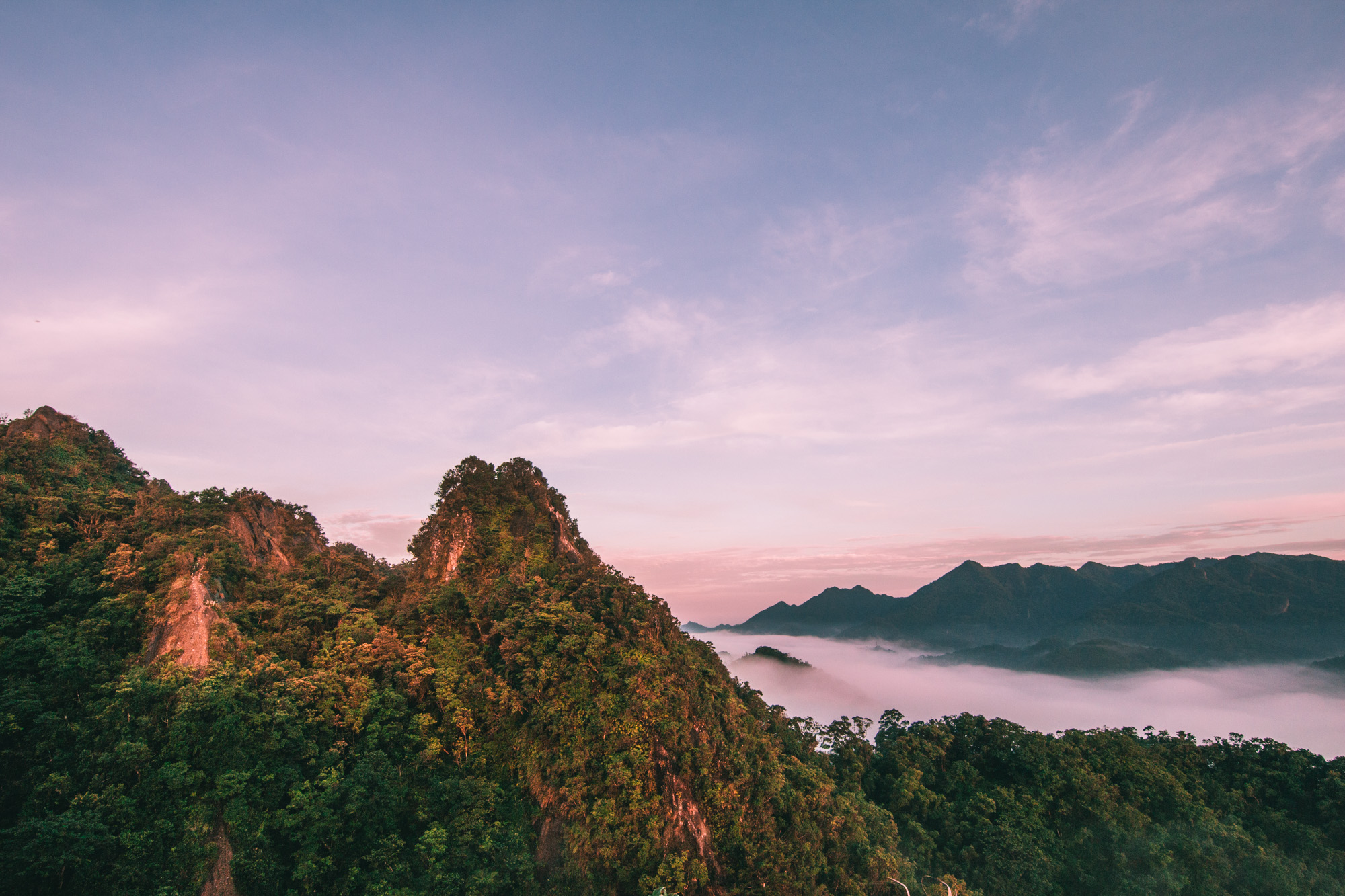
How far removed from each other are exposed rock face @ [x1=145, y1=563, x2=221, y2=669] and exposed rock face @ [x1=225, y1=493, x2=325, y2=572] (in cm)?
632

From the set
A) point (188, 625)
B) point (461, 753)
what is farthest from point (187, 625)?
point (461, 753)

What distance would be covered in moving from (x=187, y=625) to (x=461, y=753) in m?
13.3

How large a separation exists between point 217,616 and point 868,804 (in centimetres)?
3736

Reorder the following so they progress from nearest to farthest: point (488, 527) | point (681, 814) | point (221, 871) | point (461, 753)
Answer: point (221, 871), point (681, 814), point (461, 753), point (488, 527)

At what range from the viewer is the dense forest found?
21.7m

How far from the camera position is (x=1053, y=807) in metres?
39.1

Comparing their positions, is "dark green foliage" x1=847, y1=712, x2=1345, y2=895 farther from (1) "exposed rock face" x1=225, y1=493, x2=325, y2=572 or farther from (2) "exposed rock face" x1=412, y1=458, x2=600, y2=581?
(1) "exposed rock face" x1=225, y1=493, x2=325, y2=572

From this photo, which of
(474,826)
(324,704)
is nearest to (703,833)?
(474,826)

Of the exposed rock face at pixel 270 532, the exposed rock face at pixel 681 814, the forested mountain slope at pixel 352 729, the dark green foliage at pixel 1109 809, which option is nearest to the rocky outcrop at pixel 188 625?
the forested mountain slope at pixel 352 729

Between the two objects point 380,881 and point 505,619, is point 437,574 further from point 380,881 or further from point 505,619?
point 380,881

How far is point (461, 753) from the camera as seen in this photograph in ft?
89.9

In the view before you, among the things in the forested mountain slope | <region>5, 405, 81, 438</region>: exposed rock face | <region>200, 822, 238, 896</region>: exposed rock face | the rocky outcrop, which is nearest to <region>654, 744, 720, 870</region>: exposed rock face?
the forested mountain slope

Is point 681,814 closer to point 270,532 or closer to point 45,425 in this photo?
point 270,532

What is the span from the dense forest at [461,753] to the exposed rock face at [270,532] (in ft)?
0.77
